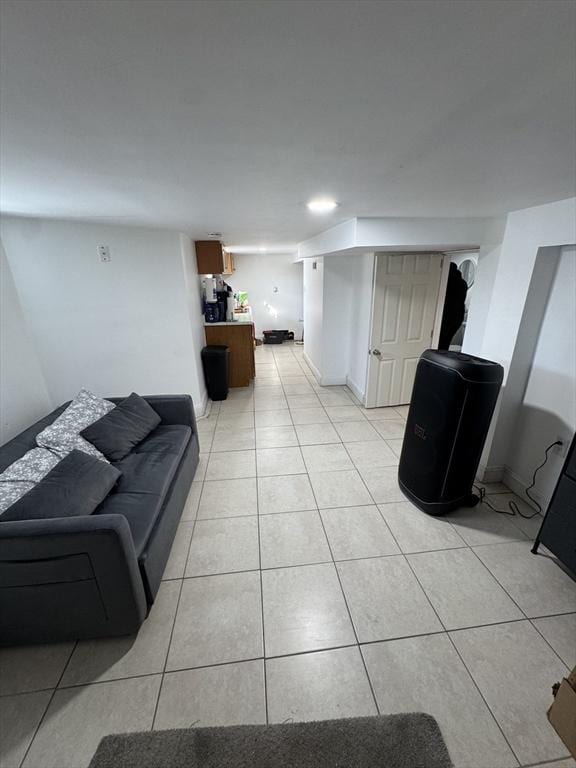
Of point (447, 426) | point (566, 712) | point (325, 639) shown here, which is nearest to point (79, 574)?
point (325, 639)

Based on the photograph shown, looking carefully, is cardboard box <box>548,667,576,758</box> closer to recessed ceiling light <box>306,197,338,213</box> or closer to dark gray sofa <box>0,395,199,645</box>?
dark gray sofa <box>0,395,199,645</box>

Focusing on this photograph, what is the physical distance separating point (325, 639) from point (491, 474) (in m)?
2.03

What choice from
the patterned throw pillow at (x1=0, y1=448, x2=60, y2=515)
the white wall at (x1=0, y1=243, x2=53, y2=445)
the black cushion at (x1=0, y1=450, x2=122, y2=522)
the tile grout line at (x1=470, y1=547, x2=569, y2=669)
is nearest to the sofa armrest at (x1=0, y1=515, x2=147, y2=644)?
the black cushion at (x1=0, y1=450, x2=122, y2=522)

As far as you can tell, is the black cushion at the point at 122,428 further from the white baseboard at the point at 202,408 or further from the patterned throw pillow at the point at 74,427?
the white baseboard at the point at 202,408

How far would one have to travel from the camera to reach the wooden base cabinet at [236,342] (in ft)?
15.6

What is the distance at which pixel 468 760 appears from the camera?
1.20 meters

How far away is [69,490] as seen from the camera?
1.67 m

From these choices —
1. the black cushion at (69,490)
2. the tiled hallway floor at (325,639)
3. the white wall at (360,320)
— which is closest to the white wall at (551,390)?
the tiled hallway floor at (325,639)

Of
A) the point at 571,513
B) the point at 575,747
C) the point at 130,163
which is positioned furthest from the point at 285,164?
the point at 575,747

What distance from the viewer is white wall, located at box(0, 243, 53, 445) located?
226 cm

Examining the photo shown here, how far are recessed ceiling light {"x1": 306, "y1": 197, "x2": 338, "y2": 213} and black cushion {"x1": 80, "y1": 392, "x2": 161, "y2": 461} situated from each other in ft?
6.83

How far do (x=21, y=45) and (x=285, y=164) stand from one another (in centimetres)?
85

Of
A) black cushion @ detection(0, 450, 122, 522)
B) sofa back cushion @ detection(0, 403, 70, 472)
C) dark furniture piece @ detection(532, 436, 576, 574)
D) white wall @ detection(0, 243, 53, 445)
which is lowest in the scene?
dark furniture piece @ detection(532, 436, 576, 574)

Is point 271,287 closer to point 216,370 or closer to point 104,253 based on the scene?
point 216,370
